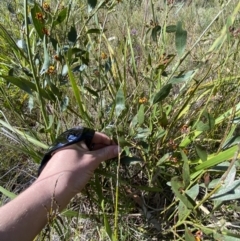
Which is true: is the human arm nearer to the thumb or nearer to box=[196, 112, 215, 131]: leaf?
the thumb

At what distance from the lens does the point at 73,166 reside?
29.8 inches

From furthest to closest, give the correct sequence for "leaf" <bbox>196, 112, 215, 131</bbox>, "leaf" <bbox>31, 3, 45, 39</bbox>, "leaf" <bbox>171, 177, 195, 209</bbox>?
"leaf" <bbox>31, 3, 45, 39</bbox> < "leaf" <bbox>196, 112, 215, 131</bbox> < "leaf" <bbox>171, 177, 195, 209</bbox>

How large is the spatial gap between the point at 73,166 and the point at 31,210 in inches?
4.6

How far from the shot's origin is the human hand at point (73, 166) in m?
0.74

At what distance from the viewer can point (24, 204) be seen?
0.69m

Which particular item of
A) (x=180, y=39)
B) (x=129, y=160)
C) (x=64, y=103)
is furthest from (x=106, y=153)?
(x=180, y=39)

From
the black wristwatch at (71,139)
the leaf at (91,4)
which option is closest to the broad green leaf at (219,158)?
the black wristwatch at (71,139)

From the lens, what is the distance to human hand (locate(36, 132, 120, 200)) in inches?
29.1

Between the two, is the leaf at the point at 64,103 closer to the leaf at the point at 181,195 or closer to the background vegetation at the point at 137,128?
the background vegetation at the point at 137,128

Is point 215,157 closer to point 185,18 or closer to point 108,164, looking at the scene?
point 108,164

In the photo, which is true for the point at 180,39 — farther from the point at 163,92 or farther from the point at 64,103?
the point at 64,103

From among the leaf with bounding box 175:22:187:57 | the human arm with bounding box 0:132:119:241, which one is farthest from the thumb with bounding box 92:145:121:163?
the leaf with bounding box 175:22:187:57

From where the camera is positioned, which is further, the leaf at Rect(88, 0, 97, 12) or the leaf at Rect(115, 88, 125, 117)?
the leaf at Rect(88, 0, 97, 12)

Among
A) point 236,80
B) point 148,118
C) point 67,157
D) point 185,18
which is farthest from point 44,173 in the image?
point 185,18
